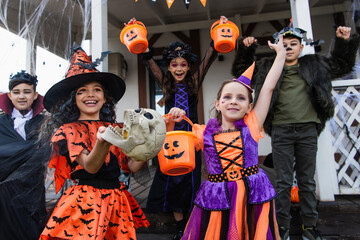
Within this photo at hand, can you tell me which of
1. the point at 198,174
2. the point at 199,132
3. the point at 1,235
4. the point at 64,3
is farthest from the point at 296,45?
the point at 1,235

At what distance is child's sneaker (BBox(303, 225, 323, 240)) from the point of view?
206 centimetres

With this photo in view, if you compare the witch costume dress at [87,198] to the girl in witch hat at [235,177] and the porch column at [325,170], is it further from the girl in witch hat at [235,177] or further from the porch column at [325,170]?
the porch column at [325,170]

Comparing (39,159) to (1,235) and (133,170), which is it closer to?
(133,170)

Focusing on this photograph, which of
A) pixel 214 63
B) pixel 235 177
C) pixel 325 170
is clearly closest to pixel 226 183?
pixel 235 177

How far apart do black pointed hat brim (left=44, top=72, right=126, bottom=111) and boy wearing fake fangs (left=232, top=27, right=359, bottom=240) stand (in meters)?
1.23

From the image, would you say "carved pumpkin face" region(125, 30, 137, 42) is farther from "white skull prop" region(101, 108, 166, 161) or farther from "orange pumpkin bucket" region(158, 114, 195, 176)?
"white skull prop" region(101, 108, 166, 161)

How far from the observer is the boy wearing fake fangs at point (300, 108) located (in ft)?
7.02

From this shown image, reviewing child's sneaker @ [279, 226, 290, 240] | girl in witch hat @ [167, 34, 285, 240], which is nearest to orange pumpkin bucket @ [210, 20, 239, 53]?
girl in witch hat @ [167, 34, 285, 240]

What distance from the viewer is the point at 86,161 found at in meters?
1.39

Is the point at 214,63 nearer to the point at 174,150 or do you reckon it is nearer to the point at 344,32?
the point at 344,32

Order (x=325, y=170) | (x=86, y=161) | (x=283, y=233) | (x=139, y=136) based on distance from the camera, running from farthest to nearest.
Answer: (x=325, y=170) < (x=283, y=233) < (x=86, y=161) < (x=139, y=136)

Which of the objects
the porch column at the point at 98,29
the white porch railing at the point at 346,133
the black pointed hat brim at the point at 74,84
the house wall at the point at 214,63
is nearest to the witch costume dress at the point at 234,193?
the black pointed hat brim at the point at 74,84

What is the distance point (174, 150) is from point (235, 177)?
44 centimetres

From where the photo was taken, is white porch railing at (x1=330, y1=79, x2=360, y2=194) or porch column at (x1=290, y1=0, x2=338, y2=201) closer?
porch column at (x1=290, y1=0, x2=338, y2=201)
